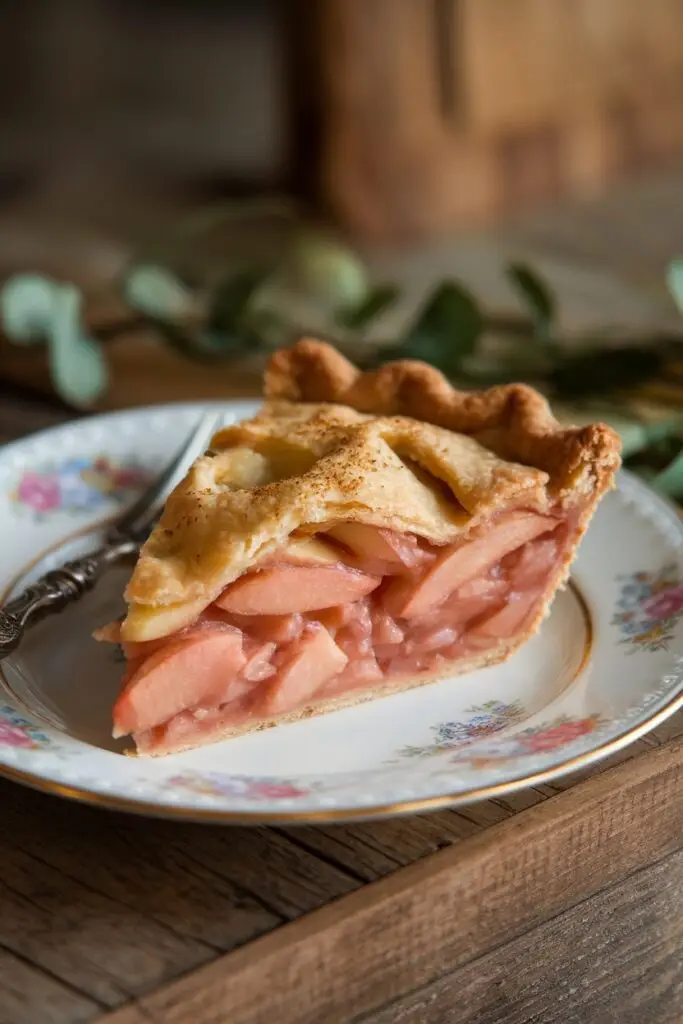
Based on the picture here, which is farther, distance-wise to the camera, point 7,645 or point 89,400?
point 89,400

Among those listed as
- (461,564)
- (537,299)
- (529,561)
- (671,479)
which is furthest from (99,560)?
(537,299)

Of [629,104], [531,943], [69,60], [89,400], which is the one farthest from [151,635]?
[69,60]

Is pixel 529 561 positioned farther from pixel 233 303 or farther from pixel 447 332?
pixel 233 303

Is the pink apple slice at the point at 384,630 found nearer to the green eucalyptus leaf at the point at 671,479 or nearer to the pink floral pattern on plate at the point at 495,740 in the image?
the pink floral pattern on plate at the point at 495,740

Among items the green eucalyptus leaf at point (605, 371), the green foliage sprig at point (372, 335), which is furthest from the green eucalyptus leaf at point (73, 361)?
the green eucalyptus leaf at point (605, 371)

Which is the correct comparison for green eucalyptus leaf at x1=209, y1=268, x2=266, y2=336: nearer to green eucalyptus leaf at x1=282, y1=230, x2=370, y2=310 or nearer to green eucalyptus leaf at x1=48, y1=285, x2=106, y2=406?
green eucalyptus leaf at x1=282, y1=230, x2=370, y2=310

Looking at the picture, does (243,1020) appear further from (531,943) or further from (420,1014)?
(531,943)

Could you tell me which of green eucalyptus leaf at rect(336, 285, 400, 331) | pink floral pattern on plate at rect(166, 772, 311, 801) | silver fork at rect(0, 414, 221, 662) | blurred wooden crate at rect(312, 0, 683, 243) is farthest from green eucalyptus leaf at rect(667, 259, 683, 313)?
blurred wooden crate at rect(312, 0, 683, 243)
